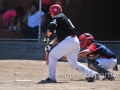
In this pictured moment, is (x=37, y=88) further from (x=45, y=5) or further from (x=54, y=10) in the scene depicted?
(x=45, y=5)

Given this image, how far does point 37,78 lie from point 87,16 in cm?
563

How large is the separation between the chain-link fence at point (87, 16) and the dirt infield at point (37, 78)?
1919mm

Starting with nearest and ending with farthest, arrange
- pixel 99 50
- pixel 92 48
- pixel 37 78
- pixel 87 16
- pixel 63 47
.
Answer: pixel 63 47, pixel 92 48, pixel 99 50, pixel 37 78, pixel 87 16

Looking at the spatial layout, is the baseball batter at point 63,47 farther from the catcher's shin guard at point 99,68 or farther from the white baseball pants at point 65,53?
the catcher's shin guard at point 99,68

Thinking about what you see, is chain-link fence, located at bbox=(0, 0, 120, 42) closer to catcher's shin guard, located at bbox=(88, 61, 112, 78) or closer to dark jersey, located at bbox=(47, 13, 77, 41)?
catcher's shin guard, located at bbox=(88, 61, 112, 78)

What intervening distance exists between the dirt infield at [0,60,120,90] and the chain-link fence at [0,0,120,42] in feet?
6.30

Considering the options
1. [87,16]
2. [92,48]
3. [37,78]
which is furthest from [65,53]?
[87,16]

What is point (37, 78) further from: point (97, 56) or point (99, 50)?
point (99, 50)

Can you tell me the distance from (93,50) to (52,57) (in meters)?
1.19

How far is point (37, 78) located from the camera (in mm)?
11484

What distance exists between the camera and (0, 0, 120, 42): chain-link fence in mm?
16016

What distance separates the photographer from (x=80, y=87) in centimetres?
959

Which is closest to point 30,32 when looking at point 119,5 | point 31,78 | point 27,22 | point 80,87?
point 27,22

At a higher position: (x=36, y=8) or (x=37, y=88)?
(x=36, y=8)
